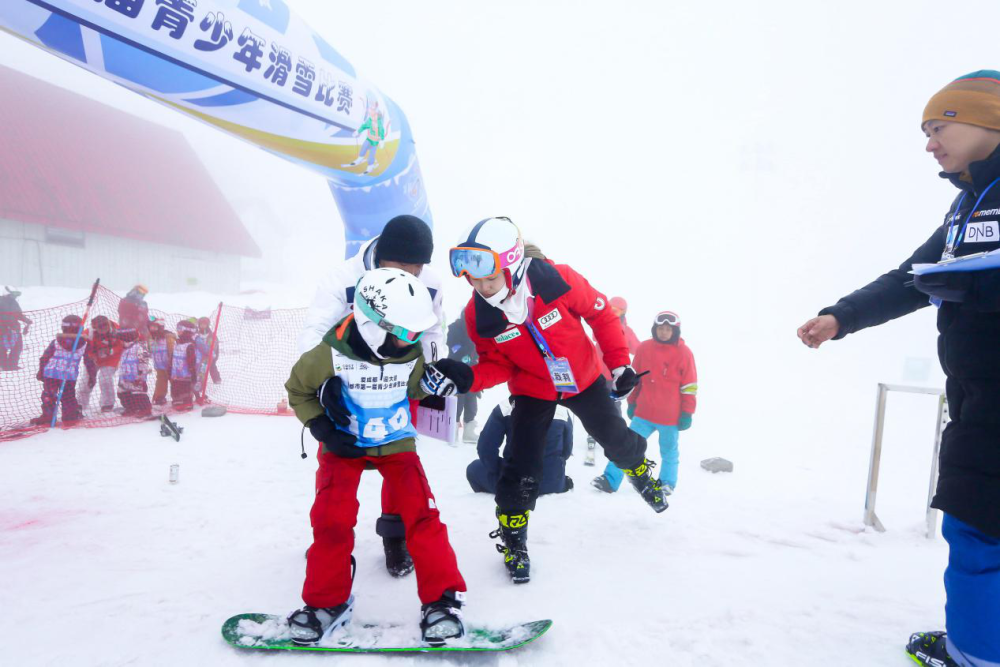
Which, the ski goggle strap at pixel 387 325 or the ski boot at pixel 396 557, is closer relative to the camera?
the ski goggle strap at pixel 387 325

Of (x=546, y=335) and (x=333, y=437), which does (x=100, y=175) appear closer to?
(x=333, y=437)

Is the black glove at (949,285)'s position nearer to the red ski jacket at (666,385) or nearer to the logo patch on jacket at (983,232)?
the logo patch on jacket at (983,232)

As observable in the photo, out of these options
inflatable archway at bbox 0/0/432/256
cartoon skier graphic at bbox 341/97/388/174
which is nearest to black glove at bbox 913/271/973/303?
inflatable archway at bbox 0/0/432/256

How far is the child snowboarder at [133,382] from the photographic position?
7121 mm

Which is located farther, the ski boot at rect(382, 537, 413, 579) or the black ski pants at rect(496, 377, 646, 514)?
the black ski pants at rect(496, 377, 646, 514)

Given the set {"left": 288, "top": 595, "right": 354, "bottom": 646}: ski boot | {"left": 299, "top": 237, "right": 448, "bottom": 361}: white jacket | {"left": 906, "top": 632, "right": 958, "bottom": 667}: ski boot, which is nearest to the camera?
{"left": 906, "top": 632, "right": 958, "bottom": 667}: ski boot

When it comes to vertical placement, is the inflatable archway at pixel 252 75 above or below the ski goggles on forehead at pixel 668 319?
above

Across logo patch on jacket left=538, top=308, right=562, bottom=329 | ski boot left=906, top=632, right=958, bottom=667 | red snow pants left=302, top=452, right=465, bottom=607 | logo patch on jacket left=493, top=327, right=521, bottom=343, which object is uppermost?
logo patch on jacket left=538, top=308, right=562, bottom=329

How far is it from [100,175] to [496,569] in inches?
1116

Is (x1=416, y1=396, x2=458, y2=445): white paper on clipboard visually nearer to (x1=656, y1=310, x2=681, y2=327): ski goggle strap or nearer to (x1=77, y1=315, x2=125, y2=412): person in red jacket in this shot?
(x1=656, y1=310, x2=681, y2=327): ski goggle strap

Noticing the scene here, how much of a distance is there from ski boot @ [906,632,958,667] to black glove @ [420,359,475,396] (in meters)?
2.25

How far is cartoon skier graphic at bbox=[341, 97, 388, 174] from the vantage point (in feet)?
18.3

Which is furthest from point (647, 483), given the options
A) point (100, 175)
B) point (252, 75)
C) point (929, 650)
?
point (100, 175)

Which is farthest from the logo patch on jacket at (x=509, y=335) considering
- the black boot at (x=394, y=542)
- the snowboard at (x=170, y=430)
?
the snowboard at (x=170, y=430)
